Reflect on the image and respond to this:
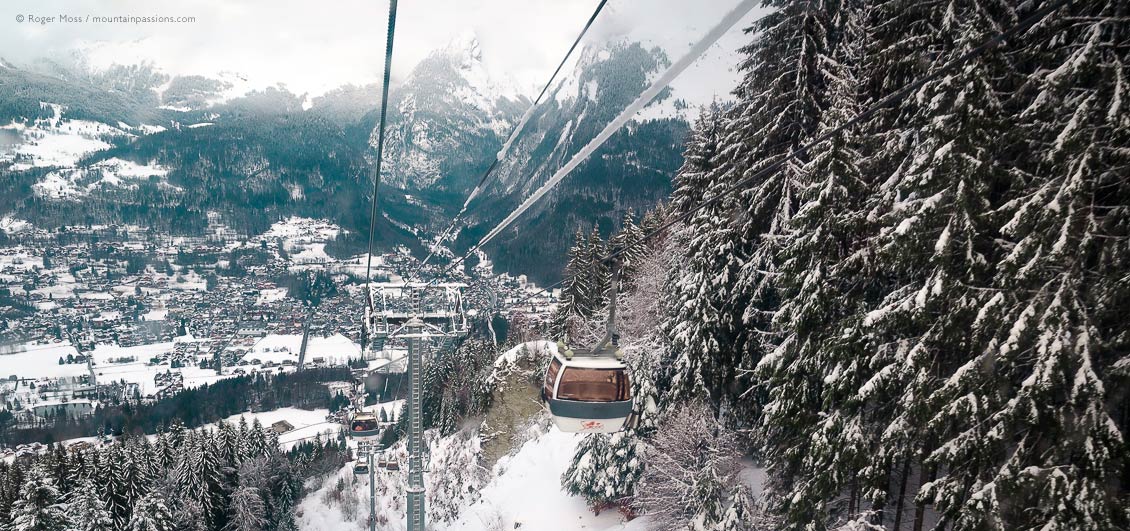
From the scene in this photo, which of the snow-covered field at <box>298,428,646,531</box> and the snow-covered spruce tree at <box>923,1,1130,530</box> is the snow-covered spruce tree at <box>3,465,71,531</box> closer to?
the snow-covered field at <box>298,428,646,531</box>

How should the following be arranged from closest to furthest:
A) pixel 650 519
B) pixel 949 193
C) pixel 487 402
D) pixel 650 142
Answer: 1. pixel 949 193
2. pixel 650 519
3. pixel 487 402
4. pixel 650 142

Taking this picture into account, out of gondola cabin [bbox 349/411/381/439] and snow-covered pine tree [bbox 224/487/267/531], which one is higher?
gondola cabin [bbox 349/411/381/439]

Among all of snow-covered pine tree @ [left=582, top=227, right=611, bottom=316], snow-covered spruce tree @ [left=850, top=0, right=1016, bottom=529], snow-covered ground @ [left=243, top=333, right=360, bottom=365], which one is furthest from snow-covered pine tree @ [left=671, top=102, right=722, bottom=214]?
snow-covered ground @ [left=243, top=333, right=360, bottom=365]

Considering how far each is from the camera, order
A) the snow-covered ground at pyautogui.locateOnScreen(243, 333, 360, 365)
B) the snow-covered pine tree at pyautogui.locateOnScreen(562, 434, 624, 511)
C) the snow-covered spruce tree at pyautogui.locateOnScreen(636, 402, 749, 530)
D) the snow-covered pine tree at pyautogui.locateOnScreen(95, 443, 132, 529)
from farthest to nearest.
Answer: the snow-covered ground at pyautogui.locateOnScreen(243, 333, 360, 365) < the snow-covered pine tree at pyautogui.locateOnScreen(95, 443, 132, 529) < the snow-covered pine tree at pyautogui.locateOnScreen(562, 434, 624, 511) < the snow-covered spruce tree at pyautogui.locateOnScreen(636, 402, 749, 530)

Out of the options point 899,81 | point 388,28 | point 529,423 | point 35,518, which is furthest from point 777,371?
point 35,518

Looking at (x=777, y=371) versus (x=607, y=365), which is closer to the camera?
(x=777, y=371)

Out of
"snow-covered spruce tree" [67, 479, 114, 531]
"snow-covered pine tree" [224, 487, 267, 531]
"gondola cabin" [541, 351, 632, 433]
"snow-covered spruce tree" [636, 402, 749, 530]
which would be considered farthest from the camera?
"snow-covered pine tree" [224, 487, 267, 531]

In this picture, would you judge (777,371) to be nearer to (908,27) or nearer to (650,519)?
(908,27)
